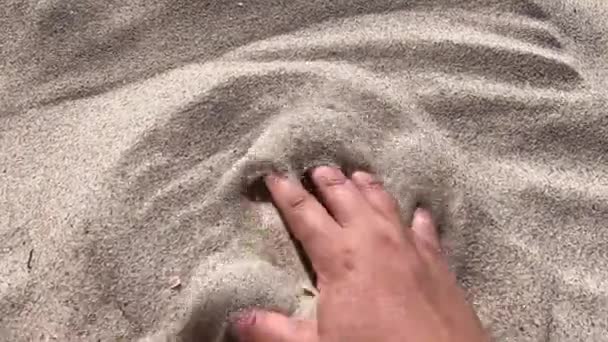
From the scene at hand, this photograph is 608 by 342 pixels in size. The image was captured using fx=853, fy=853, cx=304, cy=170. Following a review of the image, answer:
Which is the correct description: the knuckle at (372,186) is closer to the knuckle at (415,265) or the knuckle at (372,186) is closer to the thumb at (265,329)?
the knuckle at (415,265)

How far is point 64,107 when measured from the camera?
4.02ft

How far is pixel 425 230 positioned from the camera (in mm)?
1166

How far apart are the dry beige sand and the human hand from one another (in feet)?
0.08

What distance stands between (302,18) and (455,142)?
30 cm

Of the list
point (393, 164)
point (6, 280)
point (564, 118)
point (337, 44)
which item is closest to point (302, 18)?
point (337, 44)

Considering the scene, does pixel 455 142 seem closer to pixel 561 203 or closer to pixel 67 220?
pixel 561 203

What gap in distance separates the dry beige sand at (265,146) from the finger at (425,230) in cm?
1

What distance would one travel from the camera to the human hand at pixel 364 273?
1.08 m

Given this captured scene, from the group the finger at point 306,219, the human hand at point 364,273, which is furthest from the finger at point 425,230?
the finger at point 306,219

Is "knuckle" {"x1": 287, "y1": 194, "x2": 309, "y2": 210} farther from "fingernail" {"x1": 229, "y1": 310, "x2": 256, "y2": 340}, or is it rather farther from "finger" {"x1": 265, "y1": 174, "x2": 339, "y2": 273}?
"fingernail" {"x1": 229, "y1": 310, "x2": 256, "y2": 340}

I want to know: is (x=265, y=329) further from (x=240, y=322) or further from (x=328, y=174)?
(x=328, y=174)

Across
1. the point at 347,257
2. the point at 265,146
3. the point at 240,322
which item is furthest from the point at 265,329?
the point at 265,146

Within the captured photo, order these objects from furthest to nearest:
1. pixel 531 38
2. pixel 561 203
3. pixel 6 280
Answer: pixel 531 38
pixel 561 203
pixel 6 280

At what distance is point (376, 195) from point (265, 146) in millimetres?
166
